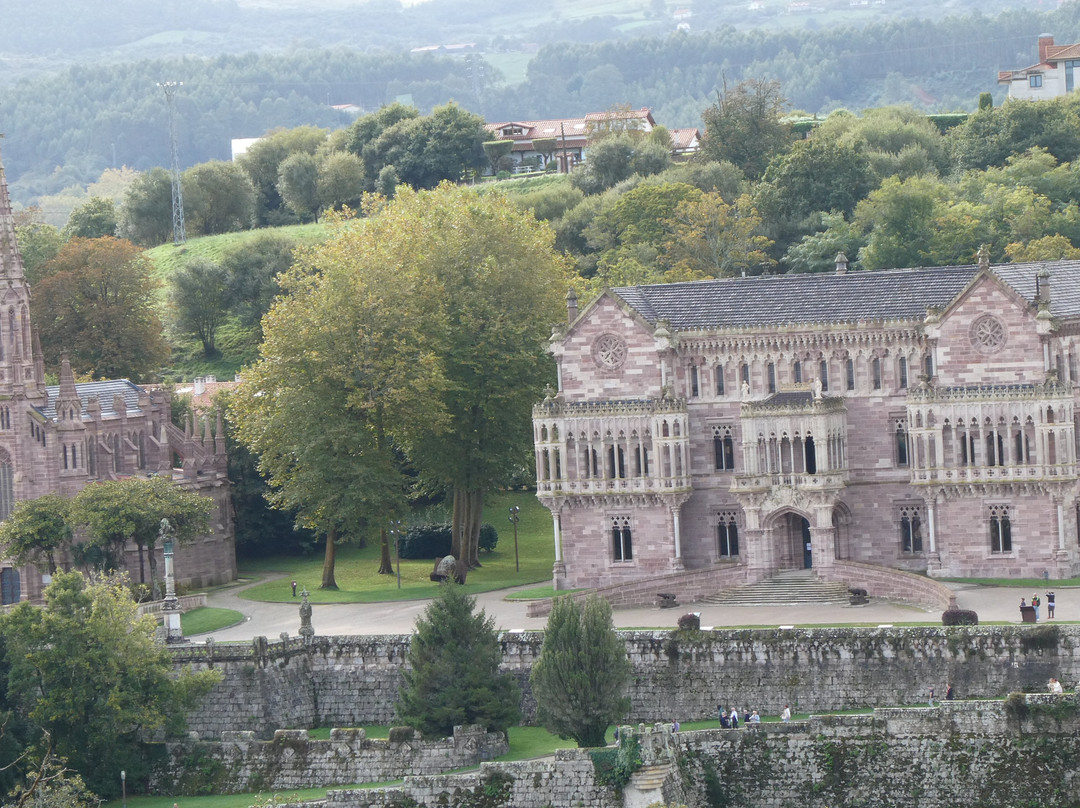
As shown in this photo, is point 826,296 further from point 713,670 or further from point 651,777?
point 651,777

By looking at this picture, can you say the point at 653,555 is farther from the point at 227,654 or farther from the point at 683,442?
the point at 227,654

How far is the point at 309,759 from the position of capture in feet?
290

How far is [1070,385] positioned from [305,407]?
36.1 metres

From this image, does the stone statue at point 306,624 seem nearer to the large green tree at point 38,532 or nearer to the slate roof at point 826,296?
the large green tree at point 38,532

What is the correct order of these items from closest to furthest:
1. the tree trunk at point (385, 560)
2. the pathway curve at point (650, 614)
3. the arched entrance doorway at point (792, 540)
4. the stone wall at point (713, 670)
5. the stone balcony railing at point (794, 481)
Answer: the stone wall at point (713, 670) < the pathway curve at point (650, 614) < the stone balcony railing at point (794, 481) < the arched entrance doorway at point (792, 540) < the tree trunk at point (385, 560)

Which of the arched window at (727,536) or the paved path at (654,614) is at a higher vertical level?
the arched window at (727,536)

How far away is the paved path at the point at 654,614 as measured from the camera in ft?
306

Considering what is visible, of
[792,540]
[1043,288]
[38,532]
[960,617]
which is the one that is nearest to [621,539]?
[792,540]

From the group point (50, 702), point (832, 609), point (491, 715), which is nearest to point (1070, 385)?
point (832, 609)

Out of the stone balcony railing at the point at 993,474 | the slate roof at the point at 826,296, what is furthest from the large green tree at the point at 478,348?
the stone balcony railing at the point at 993,474

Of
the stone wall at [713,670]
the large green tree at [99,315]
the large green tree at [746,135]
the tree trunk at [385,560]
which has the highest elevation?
the large green tree at [746,135]

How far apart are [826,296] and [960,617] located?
22.3 meters

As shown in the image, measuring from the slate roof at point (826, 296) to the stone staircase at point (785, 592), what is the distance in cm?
1174

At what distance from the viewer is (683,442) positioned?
106 m
